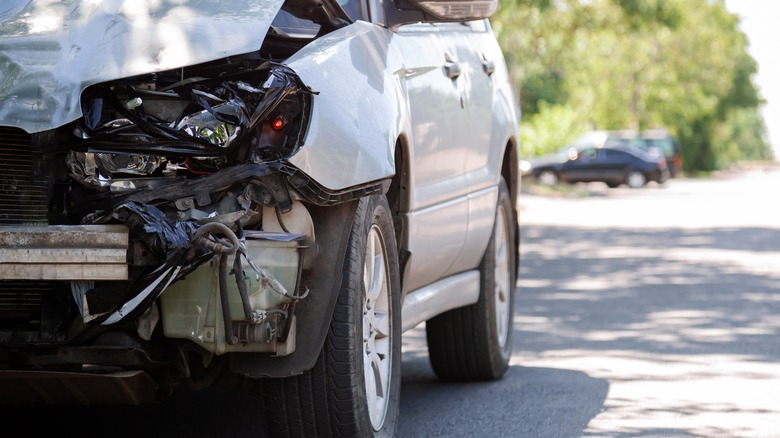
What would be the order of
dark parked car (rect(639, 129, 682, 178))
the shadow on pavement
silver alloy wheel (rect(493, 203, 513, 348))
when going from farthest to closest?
dark parked car (rect(639, 129, 682, 178)) → the shadow on pavement → silver alloy wheel (rect(493, 203, 513, 348))

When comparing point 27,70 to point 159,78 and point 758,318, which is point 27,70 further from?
point 758,318

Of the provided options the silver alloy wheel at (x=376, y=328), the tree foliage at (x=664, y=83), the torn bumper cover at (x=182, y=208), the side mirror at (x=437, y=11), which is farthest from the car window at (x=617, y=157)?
the torn bumper cover at (x=182, y=208)

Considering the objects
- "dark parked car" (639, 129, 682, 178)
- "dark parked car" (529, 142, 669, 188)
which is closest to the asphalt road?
"dark parked car" (529, 142, 669, 188)

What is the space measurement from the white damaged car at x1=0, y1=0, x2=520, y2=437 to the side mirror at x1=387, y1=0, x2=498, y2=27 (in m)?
0.64

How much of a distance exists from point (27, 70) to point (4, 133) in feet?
0.68

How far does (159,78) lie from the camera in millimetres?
4191

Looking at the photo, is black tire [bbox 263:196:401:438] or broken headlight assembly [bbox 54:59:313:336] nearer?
broken headlight assembly [bbox 54:59:313:336]

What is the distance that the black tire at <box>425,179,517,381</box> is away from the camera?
22.3 feet

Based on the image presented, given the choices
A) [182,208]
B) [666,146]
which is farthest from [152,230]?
[666,146]

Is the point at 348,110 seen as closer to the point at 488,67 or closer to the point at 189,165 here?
the point at 189,165

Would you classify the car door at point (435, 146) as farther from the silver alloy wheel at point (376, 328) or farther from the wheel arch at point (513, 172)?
the wheel arch at point (513, 172)

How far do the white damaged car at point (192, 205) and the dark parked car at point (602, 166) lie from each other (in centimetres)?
4029

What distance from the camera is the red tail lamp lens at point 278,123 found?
414 centimetres

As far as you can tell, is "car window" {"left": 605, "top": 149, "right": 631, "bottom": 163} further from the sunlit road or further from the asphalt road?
the asphalt road
